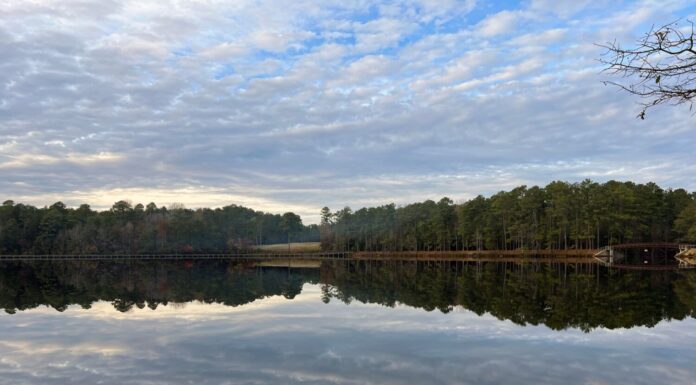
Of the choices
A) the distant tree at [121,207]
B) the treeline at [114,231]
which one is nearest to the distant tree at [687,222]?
the treeline at [114,231]

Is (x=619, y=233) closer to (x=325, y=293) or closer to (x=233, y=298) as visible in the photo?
(x=325, y=293)

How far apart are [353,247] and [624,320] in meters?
113

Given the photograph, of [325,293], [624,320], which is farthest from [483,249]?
[624,320]

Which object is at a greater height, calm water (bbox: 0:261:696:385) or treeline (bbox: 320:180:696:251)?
treeline (bbox: 320:180:696:251)

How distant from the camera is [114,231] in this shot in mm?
144125

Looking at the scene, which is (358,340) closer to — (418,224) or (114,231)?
(418,224)

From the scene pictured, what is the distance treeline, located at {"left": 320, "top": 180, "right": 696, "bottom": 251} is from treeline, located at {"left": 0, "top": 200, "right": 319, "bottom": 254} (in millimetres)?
59413

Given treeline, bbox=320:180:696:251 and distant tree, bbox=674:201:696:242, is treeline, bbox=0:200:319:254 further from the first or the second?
distant tree, bbox=674:201:696:242

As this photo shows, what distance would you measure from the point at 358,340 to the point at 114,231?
14177cm

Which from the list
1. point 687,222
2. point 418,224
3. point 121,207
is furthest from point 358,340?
point 121,207

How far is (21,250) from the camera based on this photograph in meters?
144

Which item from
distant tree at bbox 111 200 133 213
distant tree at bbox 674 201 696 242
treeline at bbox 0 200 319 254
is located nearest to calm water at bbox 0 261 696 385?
distant tree at bbox 674 201 696 242

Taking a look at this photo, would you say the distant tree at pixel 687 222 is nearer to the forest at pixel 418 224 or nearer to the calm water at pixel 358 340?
the forest at pixel 418 224

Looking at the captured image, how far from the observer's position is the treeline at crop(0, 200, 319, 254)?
141500 millimetres
